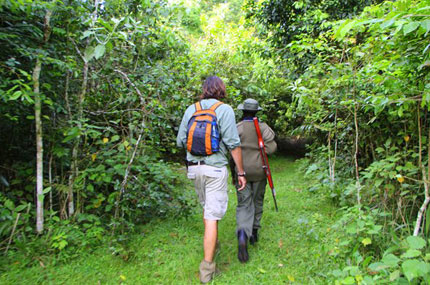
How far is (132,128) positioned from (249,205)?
65.1 inches

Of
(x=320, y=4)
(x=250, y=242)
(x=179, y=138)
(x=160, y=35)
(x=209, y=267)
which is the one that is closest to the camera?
(x=209, y=267)

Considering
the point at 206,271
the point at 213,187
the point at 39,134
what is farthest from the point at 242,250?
the point at 39,134

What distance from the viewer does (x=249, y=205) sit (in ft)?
10.9

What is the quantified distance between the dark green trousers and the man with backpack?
0.53 meters

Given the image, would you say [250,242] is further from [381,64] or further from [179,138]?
[381,64]

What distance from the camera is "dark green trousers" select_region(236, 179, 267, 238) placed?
322cm

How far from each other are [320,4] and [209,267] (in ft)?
17.4

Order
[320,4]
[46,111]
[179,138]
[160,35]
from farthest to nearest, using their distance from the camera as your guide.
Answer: [320,4]
[160,35]
[46,111]
[179,138]

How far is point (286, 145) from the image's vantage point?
10.8 meters

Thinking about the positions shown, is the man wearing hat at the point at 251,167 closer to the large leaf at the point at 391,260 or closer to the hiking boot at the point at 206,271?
the hiking boot at the point at 206,271

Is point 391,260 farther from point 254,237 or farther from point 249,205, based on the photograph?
point 254,237

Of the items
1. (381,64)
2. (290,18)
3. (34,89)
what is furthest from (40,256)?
(290,18)

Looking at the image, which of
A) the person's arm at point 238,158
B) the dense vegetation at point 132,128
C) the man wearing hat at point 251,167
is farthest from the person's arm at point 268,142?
the dense vegetation at point 132,128

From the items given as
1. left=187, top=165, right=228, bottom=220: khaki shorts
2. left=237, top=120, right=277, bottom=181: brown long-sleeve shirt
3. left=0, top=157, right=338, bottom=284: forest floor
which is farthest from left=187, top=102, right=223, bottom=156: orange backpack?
left=0, top=157, right=338, bottom=284: forest floor
